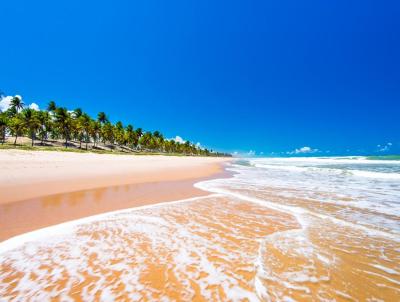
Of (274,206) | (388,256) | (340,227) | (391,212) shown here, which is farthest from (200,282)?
(391,212)

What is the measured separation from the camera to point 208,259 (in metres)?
3.71

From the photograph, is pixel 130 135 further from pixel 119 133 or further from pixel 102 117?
pixel 102 117

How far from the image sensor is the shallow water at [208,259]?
2844mm

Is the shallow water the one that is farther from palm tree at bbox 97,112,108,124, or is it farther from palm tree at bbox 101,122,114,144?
palm tree at bbox 97,112,108,124

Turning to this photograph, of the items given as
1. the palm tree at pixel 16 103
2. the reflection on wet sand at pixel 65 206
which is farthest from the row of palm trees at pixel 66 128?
the reflection on wet sand at pixel 65 206

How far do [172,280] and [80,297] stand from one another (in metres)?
1.23

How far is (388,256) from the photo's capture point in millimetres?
3986

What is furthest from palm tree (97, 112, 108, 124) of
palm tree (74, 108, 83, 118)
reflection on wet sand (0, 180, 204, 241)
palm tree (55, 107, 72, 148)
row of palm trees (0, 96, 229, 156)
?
reflection on wet sand (0, 180, 204, 241)

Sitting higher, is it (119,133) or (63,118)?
(63,118)

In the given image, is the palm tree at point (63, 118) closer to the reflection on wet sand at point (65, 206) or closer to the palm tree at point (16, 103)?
the palm tree at point (16, 103)

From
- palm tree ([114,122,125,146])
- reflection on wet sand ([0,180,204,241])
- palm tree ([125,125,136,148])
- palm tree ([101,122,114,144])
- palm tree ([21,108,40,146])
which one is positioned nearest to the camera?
reflection on wet sand ([0,180,204,241])

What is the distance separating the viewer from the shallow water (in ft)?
9.33

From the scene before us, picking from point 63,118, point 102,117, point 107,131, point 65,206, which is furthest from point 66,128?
point 65,206

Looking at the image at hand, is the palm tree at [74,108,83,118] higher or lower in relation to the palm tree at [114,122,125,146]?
higher
